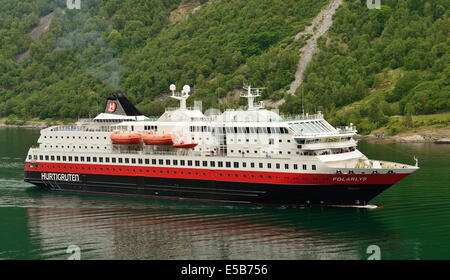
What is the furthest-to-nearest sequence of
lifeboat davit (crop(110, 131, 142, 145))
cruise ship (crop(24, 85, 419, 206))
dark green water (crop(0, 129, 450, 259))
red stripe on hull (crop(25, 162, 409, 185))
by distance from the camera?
lifeboat davit (crop(110, 131, 142, 145)) < cruise ship (crop(24, 85, 419, 206)) < red stripe on hull (crop(25, 162, 409, 185)) < dark green water (crop(0, 129, 450, 259))

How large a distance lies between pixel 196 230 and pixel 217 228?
4.58 ft

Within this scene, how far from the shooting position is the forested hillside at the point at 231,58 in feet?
396

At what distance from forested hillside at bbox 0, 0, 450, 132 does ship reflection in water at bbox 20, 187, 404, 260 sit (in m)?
68.0

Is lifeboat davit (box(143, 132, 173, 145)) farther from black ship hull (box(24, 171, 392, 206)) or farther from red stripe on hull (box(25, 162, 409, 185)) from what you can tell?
black ship hull (box(24, 171, 392, 206))

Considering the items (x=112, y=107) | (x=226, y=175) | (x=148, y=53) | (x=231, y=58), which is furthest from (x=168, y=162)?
(x=148, y=53)

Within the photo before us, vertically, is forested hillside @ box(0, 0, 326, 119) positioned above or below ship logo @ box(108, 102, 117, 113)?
above

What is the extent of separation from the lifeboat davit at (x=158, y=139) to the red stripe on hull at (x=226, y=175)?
79.0 inches

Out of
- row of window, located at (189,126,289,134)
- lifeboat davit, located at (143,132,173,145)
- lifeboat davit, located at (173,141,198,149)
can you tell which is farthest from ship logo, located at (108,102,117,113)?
lifeboat davit, located at (173,141,198,149)

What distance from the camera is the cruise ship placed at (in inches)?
1734

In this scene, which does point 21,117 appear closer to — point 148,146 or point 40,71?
point 40,71

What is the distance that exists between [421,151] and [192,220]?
48222 millimetres
